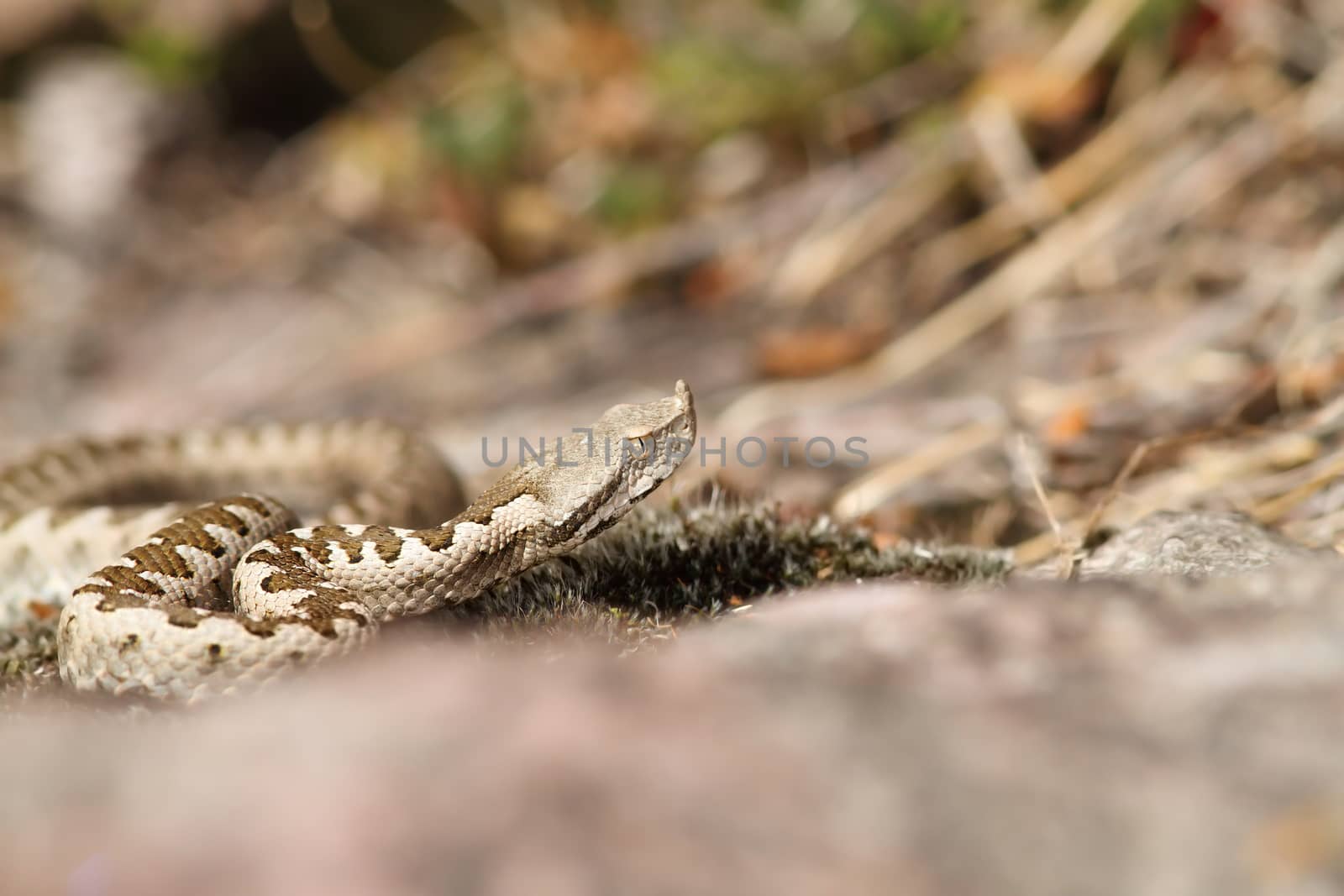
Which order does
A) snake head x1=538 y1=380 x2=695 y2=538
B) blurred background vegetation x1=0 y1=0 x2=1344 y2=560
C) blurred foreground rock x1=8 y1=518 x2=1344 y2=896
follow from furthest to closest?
blurred background vegetation x1=0 y1=0 x2=1344 y2=560
snake head x1=538 y1=380 x2=695 y2=538
blurred foreground rock x1=8 y1=518 x2=1344 y2=896

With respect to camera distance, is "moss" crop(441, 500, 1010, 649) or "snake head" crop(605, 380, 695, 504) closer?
"moss" crop(441, 500, 1010, 649)

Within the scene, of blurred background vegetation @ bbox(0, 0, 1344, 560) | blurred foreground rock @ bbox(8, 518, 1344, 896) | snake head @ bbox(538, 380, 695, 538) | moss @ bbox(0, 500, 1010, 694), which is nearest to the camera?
blurred foreground rock @ bbox(8, 518, 1344, 896)

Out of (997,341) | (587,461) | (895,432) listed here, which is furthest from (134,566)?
(997,341)

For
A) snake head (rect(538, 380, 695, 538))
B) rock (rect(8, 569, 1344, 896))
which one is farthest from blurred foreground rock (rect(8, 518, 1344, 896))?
snake head (rect(538, 380, 695, 538))

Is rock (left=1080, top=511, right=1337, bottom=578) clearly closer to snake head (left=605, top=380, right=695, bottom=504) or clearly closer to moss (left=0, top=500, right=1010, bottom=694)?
moss (left=0, top=500, right=1010, bottom=694)

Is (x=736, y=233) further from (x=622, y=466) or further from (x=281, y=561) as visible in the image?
(x=281, y=561)

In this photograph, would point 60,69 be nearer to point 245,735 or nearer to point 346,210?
point 346,210
